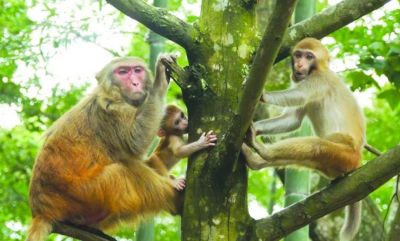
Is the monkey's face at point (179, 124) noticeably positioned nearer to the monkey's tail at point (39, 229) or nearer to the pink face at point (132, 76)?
the pink face at point (132, 76)

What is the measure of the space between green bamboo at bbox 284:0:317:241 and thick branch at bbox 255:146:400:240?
8.88 feet

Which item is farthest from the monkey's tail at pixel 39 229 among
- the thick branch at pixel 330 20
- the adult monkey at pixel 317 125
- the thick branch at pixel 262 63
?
the thick branch at pixel 330 20

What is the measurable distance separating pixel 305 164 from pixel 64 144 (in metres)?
2.53

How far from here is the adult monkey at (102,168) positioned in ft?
20.3

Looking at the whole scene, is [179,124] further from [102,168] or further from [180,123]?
[102,168]

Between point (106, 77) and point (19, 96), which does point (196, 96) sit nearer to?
point (106, 77)

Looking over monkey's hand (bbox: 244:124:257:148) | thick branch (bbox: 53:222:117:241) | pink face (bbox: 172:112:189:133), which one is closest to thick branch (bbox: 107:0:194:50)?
monkey's hand (bbox: 244:124:257:148)

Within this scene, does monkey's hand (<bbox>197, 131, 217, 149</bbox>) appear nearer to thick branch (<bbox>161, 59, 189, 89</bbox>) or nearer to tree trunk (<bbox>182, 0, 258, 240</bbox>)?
tree trunk (<bbox>182, 0, 258, 240</bbox>)

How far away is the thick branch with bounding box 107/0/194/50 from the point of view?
5781mm

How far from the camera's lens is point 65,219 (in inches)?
245

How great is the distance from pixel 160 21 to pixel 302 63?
2.16 meters

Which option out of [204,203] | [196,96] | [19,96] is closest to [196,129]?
[196,96]

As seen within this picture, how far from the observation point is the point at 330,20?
6301 mm

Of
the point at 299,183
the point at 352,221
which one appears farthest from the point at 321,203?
the point at 299,183
